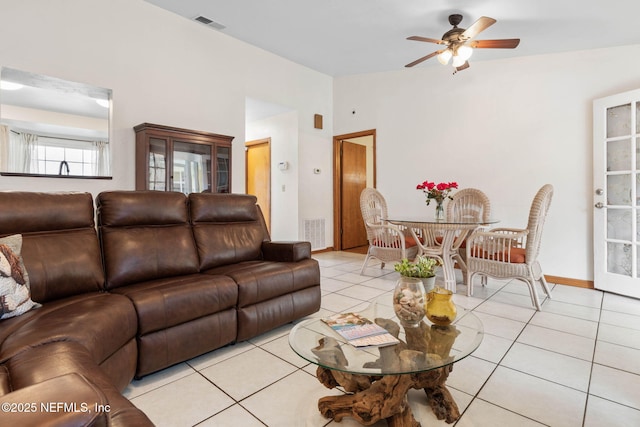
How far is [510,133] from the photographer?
394cm

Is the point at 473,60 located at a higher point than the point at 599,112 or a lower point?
higher

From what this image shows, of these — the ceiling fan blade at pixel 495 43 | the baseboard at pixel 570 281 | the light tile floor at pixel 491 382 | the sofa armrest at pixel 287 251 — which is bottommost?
the light tile floor at pixel 491 382

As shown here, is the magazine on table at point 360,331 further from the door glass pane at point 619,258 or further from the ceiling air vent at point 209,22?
the ceiling air vent at point 209,22

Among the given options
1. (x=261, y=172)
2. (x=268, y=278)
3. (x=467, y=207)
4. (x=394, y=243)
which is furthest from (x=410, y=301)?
(x=261, y=172)

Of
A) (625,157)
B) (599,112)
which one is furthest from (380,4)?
(625,157)

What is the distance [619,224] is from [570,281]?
78cm

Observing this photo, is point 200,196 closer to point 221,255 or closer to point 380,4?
point 221,255

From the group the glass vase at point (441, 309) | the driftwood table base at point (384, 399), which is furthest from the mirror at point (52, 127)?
the glass vase at point (441, 309)

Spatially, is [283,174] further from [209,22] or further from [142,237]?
[142,237]

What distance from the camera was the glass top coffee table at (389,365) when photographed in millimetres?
1185

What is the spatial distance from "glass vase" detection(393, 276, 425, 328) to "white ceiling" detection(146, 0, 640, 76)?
2.88 metres

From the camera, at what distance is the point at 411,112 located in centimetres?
483

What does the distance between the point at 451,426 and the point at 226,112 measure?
4107 mm

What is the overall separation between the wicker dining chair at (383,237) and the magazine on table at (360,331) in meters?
2.10
